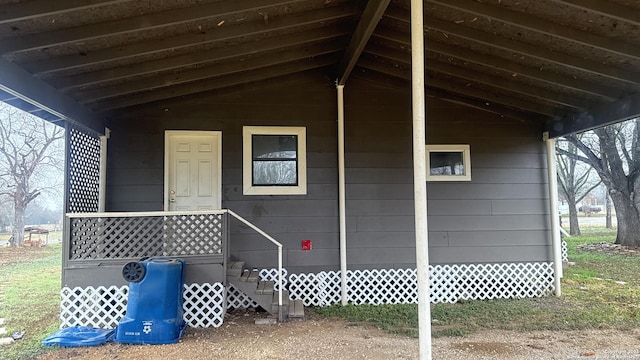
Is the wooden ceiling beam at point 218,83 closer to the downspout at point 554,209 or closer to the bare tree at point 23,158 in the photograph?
the downspout at point 554,209

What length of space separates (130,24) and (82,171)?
7.70 feet

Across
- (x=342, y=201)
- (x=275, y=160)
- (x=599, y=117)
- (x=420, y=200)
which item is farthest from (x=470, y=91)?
(x=420, y=200)

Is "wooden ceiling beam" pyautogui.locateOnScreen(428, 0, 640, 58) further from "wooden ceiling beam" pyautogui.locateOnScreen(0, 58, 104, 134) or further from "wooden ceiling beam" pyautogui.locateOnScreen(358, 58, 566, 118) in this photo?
"wooden ceiling beam" pyautogui.locateOnScreen(0, 58, 104, 134)

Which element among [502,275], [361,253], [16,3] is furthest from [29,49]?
[502,275]

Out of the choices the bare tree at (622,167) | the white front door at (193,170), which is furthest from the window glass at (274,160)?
the bare tree at (622,167)

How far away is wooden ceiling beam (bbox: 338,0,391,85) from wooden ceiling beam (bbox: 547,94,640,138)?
3.02 m

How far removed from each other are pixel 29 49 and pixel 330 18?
8.59ft

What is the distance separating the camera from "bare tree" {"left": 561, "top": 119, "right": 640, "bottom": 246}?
1127 cm

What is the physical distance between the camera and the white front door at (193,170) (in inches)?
209

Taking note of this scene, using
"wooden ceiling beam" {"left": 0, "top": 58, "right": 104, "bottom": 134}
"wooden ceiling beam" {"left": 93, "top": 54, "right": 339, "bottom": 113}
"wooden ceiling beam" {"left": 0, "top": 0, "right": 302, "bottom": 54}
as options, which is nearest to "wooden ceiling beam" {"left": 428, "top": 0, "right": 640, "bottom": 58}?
"wooden ceiling beam" {"left": 0, "top": 0, "right": 302, "bottom": 54}

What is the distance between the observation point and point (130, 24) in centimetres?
314

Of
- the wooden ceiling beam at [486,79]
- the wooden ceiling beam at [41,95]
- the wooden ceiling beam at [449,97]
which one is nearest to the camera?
the wooden ceiling beam at [41,95]

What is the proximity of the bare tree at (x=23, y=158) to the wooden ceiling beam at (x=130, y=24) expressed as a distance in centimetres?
1122

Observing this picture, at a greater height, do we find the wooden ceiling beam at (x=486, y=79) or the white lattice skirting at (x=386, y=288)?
the wooden ceiling beam at (x=486, y=79)
